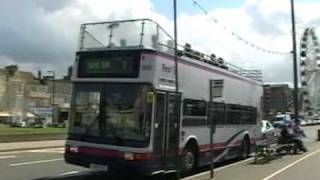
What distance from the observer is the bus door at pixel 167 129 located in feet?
51.5

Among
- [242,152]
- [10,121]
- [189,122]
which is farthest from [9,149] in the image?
[10,121]

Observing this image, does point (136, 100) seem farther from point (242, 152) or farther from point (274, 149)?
point (274, 149)

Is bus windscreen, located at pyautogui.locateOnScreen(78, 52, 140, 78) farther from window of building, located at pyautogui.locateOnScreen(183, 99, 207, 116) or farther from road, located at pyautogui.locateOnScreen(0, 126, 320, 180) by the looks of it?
road, located at pyautogui.locateOnScreen(0, 126, 320, 180)

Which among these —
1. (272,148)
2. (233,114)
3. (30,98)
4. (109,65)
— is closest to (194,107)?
(109,65)

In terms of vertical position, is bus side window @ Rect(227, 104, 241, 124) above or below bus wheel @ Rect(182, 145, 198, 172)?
above

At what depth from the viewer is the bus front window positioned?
15.3m

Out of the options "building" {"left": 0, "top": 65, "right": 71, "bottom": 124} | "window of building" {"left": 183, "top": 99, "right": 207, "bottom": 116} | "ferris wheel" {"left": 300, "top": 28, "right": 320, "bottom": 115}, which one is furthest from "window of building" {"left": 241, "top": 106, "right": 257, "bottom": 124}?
"building" {"left": 0, "top": 65, "right": 71, "bottom": 124}

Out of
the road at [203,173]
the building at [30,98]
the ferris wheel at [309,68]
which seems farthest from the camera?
the building at [30,98]

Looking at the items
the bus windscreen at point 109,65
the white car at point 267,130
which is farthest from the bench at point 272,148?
the bus windscreen at point 109,65

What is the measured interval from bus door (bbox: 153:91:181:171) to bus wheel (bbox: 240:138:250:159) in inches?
300

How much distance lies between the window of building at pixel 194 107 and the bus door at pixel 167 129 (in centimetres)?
62

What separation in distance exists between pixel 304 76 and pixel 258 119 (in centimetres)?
4948

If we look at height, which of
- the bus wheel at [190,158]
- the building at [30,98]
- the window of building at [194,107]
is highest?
the building at [30,98]

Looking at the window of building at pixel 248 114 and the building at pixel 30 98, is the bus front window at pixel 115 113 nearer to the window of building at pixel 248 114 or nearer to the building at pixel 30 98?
the window of building at pixel 248 114
